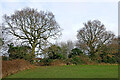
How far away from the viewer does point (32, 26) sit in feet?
73.9

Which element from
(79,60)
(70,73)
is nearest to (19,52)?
(79,60)

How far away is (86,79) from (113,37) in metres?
24.8

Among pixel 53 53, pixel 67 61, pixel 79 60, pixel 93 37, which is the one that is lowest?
pixel 67 61

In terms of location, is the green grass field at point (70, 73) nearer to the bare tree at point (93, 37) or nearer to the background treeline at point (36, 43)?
the background treeline at point (36, 43)

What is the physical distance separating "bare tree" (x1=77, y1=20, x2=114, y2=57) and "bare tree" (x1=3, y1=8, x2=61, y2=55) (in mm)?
8943

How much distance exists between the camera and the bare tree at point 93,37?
2886 centimetres

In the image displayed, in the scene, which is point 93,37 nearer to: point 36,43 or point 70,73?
point 36,43

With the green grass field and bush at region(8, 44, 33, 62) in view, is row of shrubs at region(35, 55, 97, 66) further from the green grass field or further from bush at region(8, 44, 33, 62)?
the green grass field

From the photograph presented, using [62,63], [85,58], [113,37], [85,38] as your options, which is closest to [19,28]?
[62,63]

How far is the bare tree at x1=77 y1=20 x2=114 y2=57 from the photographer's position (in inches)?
1136

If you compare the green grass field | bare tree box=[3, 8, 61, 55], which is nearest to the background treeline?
bare tree box=[3, 8, 61, 55]

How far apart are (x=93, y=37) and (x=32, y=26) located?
550 inches

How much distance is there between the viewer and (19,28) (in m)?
22.2

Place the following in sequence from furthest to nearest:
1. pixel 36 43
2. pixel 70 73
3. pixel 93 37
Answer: pixel 93 37 < pixel 36 43 < pixel 70 73
